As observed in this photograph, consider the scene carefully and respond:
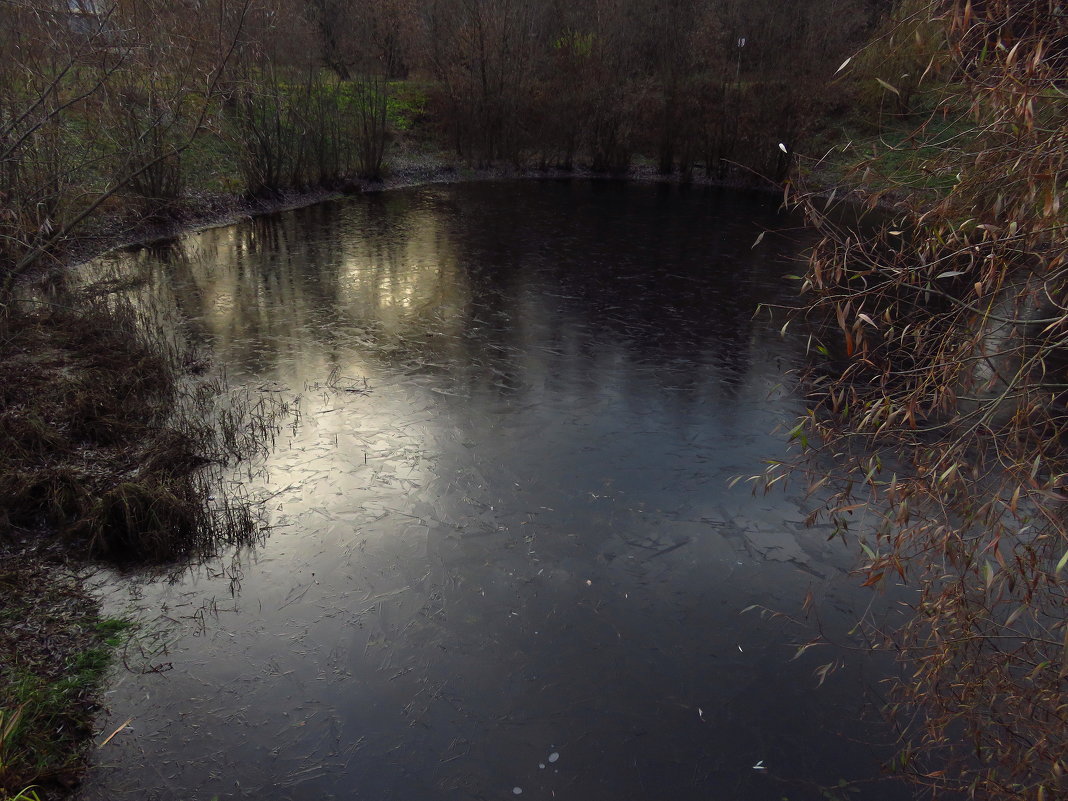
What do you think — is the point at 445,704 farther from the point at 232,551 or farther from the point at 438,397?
the point at 438,397

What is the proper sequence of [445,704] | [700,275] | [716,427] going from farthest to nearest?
1. [700,275]
2. [716,427]
3. [445,704]

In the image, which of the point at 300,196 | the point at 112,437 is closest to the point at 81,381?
the point at 112,437

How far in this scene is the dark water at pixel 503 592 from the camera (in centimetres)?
430

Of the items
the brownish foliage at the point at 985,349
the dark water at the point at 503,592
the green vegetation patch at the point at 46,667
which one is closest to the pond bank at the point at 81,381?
the green vegetation patch at the point at 46,667

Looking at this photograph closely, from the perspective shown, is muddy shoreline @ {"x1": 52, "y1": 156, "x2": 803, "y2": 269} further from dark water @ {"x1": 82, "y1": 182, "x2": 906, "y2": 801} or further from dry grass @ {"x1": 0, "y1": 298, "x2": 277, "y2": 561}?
dark water @ {"x1": 82, "y1": 182, "x2": 906, "y2": 801}

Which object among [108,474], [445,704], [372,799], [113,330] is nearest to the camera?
[372,799]

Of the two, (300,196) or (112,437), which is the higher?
(300,196)

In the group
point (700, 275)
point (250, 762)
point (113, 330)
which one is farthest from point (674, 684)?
point (700, 275)

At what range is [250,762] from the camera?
13.9ft

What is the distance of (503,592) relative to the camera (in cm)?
562

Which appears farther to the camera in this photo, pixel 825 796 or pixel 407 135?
pixel 407 135

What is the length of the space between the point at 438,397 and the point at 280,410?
1.75 m

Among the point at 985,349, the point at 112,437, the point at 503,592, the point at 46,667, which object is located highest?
the point at 985,349

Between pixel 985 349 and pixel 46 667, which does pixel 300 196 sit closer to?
pixel 46 667
